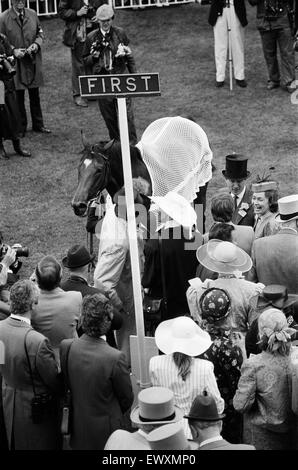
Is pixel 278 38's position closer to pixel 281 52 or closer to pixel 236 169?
pixel 281 52

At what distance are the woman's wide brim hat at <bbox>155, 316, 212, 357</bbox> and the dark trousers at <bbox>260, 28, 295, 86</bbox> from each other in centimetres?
968

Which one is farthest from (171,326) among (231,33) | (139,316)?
(231,33)

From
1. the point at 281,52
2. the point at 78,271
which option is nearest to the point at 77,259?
the point at 78,271

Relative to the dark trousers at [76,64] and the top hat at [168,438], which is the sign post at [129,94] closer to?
the top hat at [168,438]

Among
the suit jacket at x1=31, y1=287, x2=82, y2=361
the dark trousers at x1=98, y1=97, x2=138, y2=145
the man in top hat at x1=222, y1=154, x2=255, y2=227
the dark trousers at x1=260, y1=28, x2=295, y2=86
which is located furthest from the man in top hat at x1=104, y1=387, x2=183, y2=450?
the dark trousers at x1=260, y1=28, x2=295, y2=86

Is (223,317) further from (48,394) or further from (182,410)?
(48,394)

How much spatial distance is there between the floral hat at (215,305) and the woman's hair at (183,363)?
19.4 inches

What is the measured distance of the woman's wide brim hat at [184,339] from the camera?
18.7 ft

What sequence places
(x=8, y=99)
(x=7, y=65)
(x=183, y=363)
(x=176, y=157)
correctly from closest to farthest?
(x=183, y=363) → (x=176, y=157) → (x=7, y=65) → (x=8, y=99)

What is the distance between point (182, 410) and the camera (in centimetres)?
571

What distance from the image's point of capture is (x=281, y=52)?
14.7 meters

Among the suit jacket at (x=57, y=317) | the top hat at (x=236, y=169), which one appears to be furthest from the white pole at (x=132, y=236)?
the top hat at (x=236, y=169)

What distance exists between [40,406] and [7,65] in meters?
7.53

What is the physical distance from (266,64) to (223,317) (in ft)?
34.4
